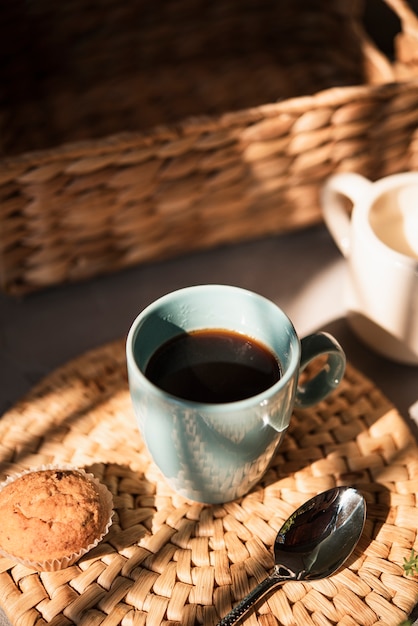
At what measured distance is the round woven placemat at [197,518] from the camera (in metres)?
0.47

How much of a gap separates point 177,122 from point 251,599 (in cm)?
50

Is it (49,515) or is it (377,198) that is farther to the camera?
(377,198)

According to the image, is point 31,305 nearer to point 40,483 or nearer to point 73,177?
point 73,177

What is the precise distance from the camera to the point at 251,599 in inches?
18.1

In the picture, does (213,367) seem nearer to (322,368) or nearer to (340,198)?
(322,368)

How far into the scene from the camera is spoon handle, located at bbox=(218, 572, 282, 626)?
0.45m

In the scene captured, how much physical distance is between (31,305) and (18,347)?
0.19ft

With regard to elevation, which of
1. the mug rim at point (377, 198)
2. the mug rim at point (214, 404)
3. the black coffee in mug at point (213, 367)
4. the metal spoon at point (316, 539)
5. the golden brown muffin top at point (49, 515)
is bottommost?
the metal spoon at point (316, 539)

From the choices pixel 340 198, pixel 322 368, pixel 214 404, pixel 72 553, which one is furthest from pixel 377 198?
pixel 72 553

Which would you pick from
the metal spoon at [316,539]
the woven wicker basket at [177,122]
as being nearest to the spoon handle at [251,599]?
the metal spoon at [316,539]

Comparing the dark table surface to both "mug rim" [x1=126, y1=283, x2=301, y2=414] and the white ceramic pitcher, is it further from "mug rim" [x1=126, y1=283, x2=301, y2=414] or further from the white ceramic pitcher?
"mug rim" [x1=126, y1=283, x2=301, y2=414]

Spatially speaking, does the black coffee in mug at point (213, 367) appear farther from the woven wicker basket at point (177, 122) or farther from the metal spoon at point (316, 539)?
the woven wicker basket at point (177, 122)

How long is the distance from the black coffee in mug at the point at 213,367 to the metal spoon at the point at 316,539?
95 mm

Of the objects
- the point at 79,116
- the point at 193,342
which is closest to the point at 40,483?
the point at 193,342
